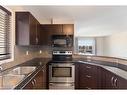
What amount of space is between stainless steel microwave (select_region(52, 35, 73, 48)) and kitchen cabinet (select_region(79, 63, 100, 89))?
0.81 metres

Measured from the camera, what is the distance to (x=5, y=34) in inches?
122

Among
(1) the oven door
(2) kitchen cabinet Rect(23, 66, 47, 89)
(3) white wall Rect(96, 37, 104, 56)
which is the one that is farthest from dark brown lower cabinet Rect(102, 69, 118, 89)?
(3) white wall Rect(96, 37, 104, 56)

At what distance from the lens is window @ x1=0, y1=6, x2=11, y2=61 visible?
9.44ft

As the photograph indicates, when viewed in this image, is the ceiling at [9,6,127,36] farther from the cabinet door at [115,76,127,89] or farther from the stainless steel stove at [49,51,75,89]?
the cabinet door at [115,76,127,89]

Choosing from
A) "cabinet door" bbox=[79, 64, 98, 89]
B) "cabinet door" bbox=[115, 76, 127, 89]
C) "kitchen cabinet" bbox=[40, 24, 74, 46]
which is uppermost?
"kitchen cabinet" bbox=[40, 24, 74, 46]

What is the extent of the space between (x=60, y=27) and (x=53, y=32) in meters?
0.25

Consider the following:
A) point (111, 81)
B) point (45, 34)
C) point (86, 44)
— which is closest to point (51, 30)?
point (45, 34)

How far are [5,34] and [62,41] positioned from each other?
2.27 metres

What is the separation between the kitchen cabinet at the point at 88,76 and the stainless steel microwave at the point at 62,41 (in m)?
0.81

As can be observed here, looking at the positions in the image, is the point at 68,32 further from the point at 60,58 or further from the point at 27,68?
the point at 27,68

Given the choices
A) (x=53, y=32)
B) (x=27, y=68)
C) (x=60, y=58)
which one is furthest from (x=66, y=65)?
(x=27, y=68)
